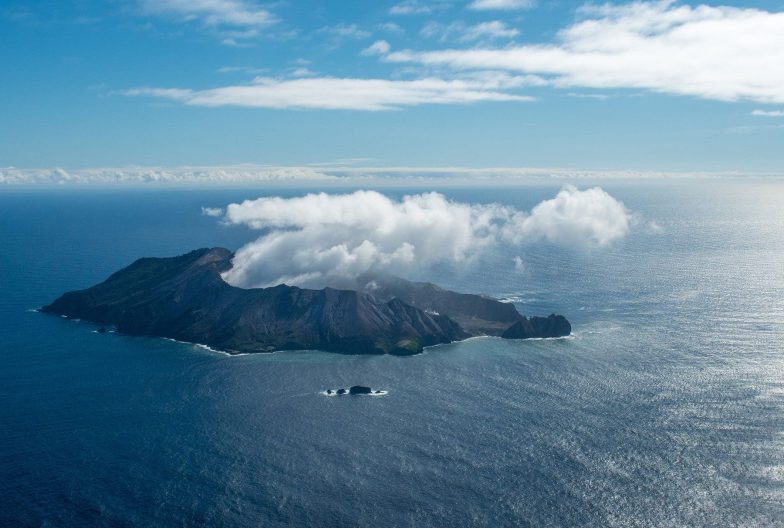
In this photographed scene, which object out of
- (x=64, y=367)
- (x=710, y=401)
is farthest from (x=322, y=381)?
(x=710, y=401)

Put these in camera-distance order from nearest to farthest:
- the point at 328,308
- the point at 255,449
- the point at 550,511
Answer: the point at 550,511 < the point at 255,449 < the point at 328,308

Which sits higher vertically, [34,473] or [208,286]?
[208,286]

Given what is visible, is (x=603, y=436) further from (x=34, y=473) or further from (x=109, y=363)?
(x=109, y=363)

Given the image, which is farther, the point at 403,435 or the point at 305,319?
the point at 305,319

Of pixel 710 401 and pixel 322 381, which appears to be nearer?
pixel 710 401

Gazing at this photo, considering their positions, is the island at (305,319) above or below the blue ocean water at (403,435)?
above

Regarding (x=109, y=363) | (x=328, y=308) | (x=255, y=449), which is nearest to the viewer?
(x=255, y=449)

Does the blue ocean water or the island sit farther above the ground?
the island

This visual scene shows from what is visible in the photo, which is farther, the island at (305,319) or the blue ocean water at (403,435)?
the island at (305,319)
